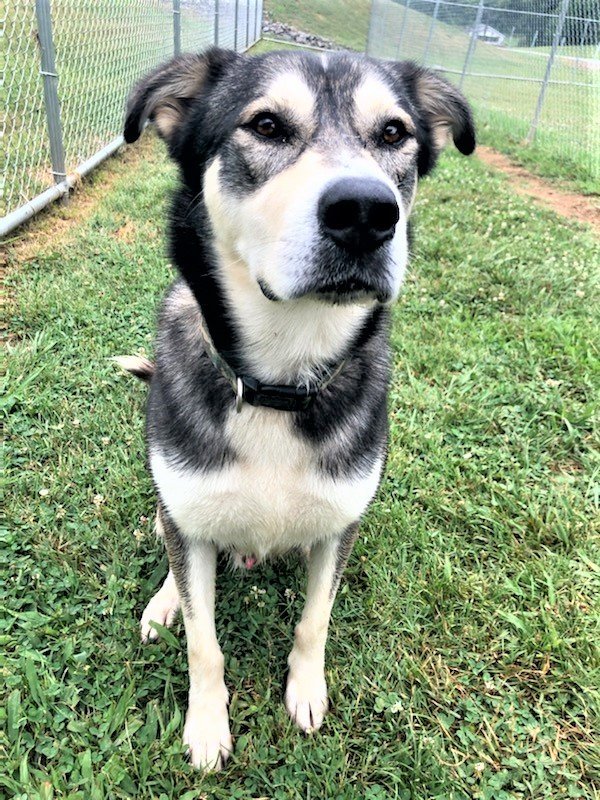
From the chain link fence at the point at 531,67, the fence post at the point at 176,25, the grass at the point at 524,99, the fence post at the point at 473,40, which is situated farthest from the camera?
the fence post at the point at 473,40

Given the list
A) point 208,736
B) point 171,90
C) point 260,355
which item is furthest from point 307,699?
point 171,90

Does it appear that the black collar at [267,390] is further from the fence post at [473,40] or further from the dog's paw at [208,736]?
the fence post at [473,40]

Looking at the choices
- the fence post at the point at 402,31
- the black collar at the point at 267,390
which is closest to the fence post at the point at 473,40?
the fence post at the point at 402,31

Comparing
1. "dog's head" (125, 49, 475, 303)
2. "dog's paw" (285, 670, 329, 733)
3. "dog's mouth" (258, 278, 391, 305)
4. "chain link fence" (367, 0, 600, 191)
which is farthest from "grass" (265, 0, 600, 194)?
"dog's paw" (285, 670, 329, 733)

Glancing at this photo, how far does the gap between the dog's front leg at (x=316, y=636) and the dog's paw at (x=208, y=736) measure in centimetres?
25

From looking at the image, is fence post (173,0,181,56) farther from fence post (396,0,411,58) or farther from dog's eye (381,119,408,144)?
fence post (396,0,411,58)

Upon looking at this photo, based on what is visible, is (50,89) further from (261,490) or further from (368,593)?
(368,593)

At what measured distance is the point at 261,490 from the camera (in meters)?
1.85

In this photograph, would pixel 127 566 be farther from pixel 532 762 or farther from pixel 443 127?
pixel 443 127

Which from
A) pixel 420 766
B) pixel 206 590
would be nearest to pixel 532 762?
pixel 420 766

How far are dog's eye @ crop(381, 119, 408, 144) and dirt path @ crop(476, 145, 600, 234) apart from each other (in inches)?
208

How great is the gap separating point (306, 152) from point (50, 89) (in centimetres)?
428

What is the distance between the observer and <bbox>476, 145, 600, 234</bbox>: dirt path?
6.86 meters

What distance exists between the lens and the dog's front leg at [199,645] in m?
1.96
